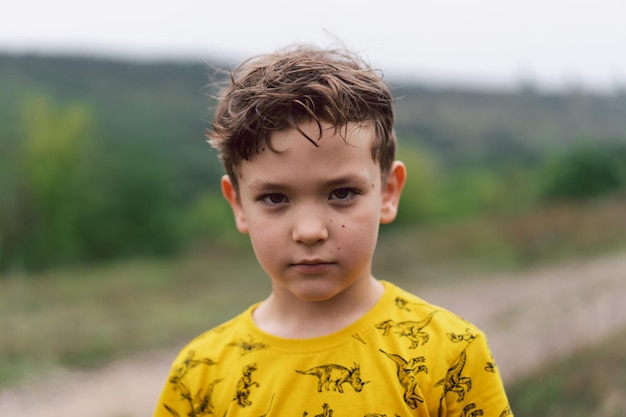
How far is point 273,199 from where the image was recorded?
206 cm

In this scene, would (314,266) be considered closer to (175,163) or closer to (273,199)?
(273,199)

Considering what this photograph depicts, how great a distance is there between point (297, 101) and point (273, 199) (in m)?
0.29

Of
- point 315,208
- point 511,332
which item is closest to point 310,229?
point 315,208

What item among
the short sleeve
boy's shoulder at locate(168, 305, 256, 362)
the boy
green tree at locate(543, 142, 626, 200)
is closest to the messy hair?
the boy

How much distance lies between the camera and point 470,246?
13047 millimetres

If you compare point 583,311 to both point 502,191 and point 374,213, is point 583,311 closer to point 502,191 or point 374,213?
point 374,213

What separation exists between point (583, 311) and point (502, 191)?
9.11 metres

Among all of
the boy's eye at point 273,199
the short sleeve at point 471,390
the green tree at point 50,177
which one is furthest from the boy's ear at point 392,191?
the green tree at point 50,177

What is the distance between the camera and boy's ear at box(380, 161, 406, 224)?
7.35ft

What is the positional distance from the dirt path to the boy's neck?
231 cm

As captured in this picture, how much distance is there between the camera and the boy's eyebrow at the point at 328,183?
1.97 m

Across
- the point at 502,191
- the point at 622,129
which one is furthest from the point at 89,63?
the point at 622,129

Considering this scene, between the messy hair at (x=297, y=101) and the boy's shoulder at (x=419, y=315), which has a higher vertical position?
the messy hair at (x=297, y=101)

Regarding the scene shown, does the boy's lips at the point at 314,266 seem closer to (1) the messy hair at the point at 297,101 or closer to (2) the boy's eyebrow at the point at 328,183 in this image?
(2) the boy's eyebrow at the point at 328,183
